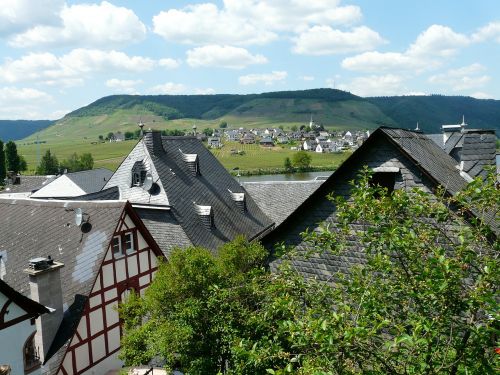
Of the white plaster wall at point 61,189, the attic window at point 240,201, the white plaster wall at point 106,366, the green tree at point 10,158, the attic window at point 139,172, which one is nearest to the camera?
the white plaster wall at point 106,366

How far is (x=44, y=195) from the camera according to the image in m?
50.8

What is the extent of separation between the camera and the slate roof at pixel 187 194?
26.1 m

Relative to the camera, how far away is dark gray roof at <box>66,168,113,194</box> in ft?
179

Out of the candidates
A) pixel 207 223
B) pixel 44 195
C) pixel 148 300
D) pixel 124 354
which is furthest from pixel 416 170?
pixel 44 195

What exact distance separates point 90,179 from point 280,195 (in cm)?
3154

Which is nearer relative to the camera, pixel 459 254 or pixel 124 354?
pixel 459 254

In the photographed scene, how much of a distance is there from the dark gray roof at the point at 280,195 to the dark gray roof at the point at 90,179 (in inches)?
895

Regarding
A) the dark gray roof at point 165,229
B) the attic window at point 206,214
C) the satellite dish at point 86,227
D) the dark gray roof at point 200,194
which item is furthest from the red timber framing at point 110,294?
the attic window at point 206,214

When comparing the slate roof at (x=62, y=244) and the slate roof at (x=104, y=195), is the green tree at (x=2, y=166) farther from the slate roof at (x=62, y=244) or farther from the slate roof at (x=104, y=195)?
the slate roof at (x=62, y=244)

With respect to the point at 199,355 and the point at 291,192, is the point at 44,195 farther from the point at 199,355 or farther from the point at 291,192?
the point at 199,355

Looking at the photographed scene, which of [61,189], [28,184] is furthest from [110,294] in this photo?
[28,184]

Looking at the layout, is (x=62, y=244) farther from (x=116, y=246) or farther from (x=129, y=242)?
(x=129, y=242)

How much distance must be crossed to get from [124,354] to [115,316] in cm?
477

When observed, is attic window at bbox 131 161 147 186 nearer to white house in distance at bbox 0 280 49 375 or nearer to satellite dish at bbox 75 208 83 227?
satellite dish at bbox 75 208 83 227
